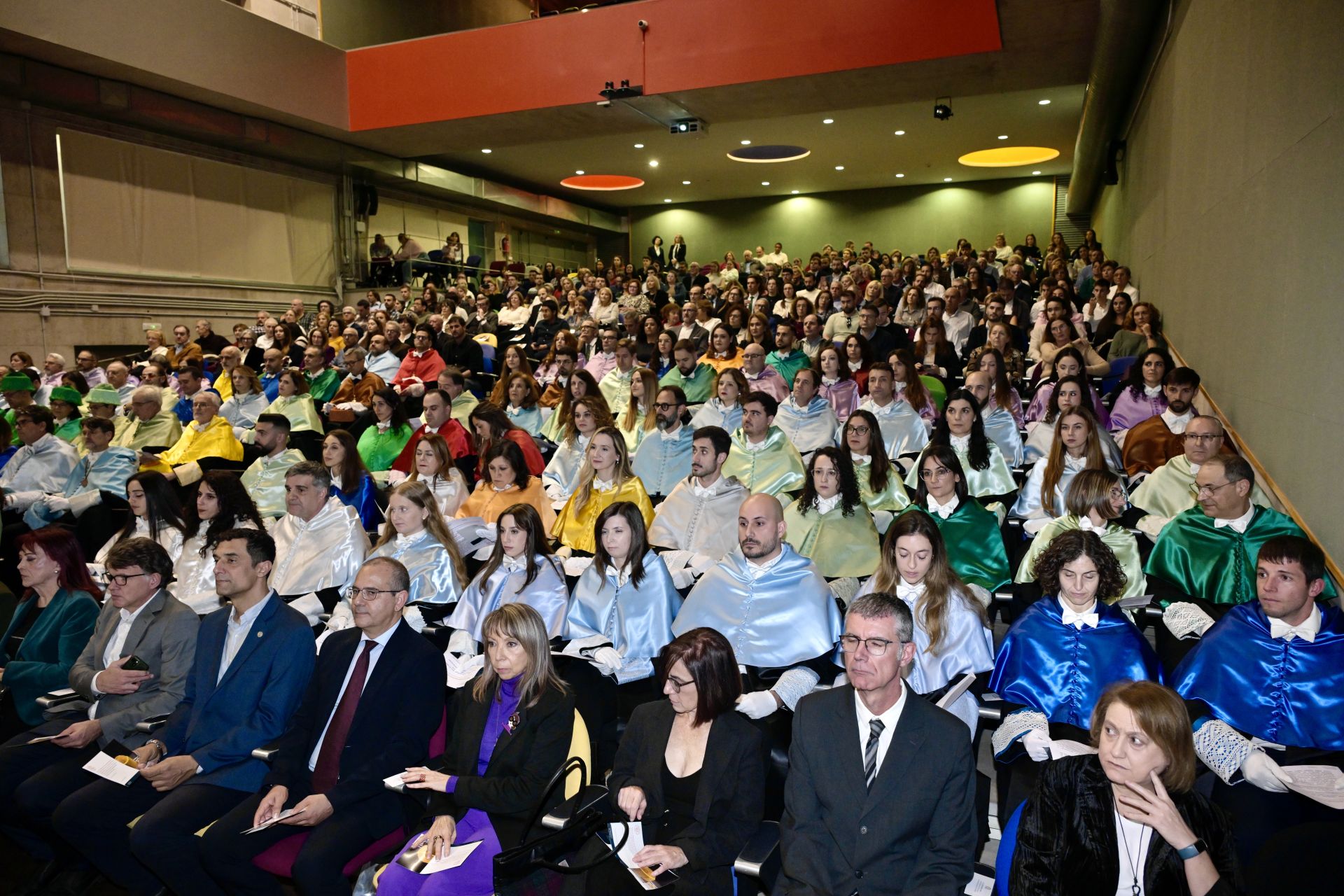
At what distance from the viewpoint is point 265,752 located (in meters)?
3.08

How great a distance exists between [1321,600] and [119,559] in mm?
4586

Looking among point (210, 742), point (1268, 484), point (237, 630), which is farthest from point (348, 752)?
point (1268, 484)

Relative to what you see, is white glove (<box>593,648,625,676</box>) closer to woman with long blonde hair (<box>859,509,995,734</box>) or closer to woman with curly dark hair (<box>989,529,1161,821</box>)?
woman with long blonde hair (<box>859,509,995,734</box>)

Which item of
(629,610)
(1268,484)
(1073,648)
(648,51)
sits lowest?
(629,610)

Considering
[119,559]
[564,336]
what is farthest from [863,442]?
[564,336]

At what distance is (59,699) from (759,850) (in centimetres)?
288

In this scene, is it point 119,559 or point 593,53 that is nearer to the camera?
point 119,559

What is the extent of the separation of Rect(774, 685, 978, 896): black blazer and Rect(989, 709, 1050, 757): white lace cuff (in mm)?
473

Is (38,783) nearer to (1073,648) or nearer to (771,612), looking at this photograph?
(771,612)

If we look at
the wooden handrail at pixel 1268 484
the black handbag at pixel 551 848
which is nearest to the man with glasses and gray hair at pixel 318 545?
the black handbag at pixel 551 848

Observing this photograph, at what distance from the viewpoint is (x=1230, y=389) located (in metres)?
5.29

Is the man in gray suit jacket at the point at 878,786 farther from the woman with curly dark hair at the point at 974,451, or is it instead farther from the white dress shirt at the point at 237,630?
the woman with curly dark hair at the point at 974,451

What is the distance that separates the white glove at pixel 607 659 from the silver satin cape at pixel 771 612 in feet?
1.41

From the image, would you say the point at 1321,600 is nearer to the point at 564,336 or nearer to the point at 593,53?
the point at 564,336
